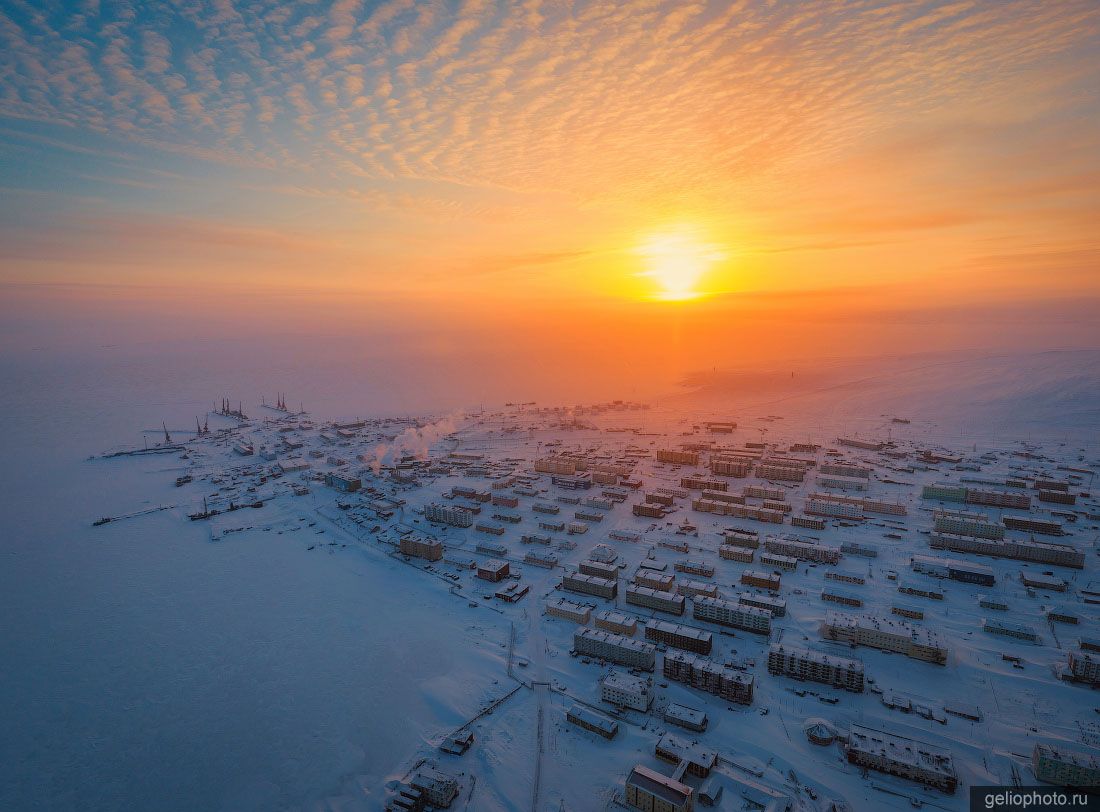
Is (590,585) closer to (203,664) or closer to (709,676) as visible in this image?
(709,676)

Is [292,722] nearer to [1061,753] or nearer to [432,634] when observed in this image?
[432,634]

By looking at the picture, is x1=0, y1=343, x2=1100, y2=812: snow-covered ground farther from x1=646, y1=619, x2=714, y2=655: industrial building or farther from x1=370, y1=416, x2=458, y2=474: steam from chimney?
x1=370, y1=416, x2=458, y2=474: steam from chimney

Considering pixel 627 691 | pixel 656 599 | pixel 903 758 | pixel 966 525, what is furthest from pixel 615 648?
pixel 966 525

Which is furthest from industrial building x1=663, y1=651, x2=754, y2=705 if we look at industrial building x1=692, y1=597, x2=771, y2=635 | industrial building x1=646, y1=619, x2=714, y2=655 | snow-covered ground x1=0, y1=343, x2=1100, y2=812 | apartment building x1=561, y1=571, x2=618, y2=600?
apartment building x1=561, y1=571, x2=618, y2=600

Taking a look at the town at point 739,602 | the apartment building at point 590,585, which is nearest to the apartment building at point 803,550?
the town at point 739,602

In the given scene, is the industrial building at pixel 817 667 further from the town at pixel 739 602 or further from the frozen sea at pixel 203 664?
the frozen sea at pixel 203 664

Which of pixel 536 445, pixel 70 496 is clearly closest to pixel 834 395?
pixel 536 445

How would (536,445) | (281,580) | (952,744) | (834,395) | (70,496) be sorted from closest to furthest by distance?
1. (952,744)
2. (281,580)
3. (70,496)
4. (536,445)
5. (834,395)
